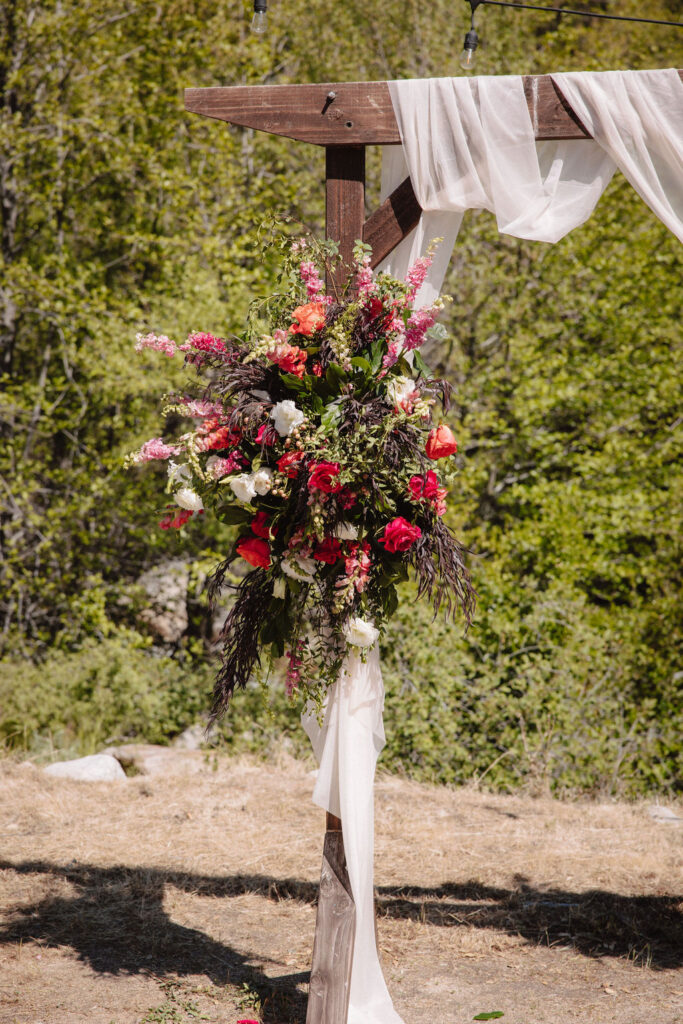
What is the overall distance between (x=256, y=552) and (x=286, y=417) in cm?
48

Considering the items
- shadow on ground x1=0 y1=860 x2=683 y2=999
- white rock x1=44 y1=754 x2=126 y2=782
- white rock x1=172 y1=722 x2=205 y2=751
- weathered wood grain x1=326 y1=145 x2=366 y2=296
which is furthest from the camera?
white rock x1=172 y1=722 x2=205 y2=751

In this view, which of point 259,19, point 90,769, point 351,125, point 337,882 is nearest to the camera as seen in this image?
point 337,882

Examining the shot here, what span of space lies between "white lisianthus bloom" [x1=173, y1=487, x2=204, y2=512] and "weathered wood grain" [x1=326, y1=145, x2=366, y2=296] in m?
0.91

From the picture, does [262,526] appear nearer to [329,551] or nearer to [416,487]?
[329,551]

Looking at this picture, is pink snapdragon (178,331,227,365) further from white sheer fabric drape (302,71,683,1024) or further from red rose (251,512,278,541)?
white sheer fabric drape (302,71,683,1024)

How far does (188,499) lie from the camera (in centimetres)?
311

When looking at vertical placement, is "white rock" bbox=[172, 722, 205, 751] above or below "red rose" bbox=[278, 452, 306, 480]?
below

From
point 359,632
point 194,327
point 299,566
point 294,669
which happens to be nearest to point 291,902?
point 294,669

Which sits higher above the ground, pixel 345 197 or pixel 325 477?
pixel 345 197

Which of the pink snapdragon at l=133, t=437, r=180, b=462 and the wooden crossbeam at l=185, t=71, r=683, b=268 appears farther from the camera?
the wooden crossbeam at l=185, t=71, r=683, b=268

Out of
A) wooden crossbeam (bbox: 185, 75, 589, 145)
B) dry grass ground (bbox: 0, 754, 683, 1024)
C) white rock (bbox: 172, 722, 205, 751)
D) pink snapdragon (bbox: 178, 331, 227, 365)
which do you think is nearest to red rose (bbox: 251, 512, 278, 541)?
pink snapdragon (bbox: 178, 331, 227, 365)

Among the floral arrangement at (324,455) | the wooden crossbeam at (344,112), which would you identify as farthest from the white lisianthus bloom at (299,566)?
the wooden crossbeam at (344,112)

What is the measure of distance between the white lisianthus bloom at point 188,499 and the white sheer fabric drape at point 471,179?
74 centimetres

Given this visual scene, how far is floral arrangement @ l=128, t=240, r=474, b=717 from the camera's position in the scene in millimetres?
2959
